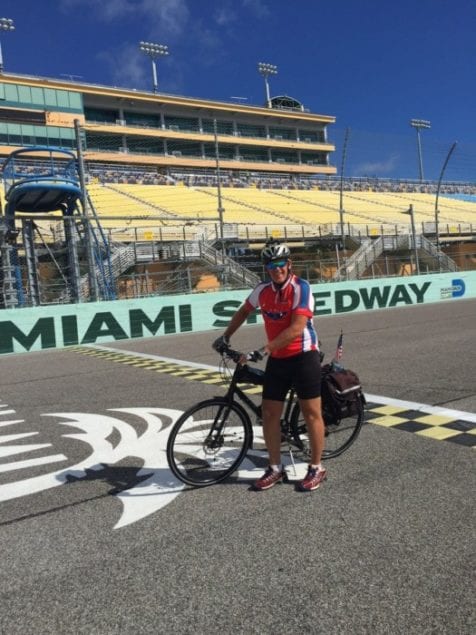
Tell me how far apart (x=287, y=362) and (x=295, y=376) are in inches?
4.4

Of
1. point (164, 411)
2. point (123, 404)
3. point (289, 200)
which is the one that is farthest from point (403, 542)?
point (289, 200)

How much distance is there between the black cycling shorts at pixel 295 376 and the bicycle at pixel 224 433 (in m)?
0.14

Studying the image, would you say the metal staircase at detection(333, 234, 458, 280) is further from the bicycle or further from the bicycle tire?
the bicycle

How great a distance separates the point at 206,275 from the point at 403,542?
18882 mm

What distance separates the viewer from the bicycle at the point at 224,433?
13.0ft

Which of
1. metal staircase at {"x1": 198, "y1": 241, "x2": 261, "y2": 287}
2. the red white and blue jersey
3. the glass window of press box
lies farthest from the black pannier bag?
the glass window of press box

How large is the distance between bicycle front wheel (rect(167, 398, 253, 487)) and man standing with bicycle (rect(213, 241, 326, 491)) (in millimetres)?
266

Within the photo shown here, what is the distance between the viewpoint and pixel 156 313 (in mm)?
16953

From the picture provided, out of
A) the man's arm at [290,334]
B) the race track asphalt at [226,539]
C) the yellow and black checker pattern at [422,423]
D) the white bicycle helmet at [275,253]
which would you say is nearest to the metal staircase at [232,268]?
the yellow and black checker pattern at [422,423]

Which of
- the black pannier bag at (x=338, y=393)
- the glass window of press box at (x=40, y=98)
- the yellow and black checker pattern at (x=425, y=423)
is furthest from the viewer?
the glass window of press box at (x=40, y=98)

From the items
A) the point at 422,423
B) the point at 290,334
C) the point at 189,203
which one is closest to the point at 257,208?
the point at 189,203

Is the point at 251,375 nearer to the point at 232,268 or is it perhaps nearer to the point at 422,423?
the point at 422,423

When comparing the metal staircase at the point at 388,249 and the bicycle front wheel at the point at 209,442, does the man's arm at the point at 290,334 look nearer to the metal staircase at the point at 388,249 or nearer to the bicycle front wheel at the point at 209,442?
the bicycle front wheel at the point at 209,442

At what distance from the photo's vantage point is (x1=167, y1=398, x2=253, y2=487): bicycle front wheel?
13.0 ft
